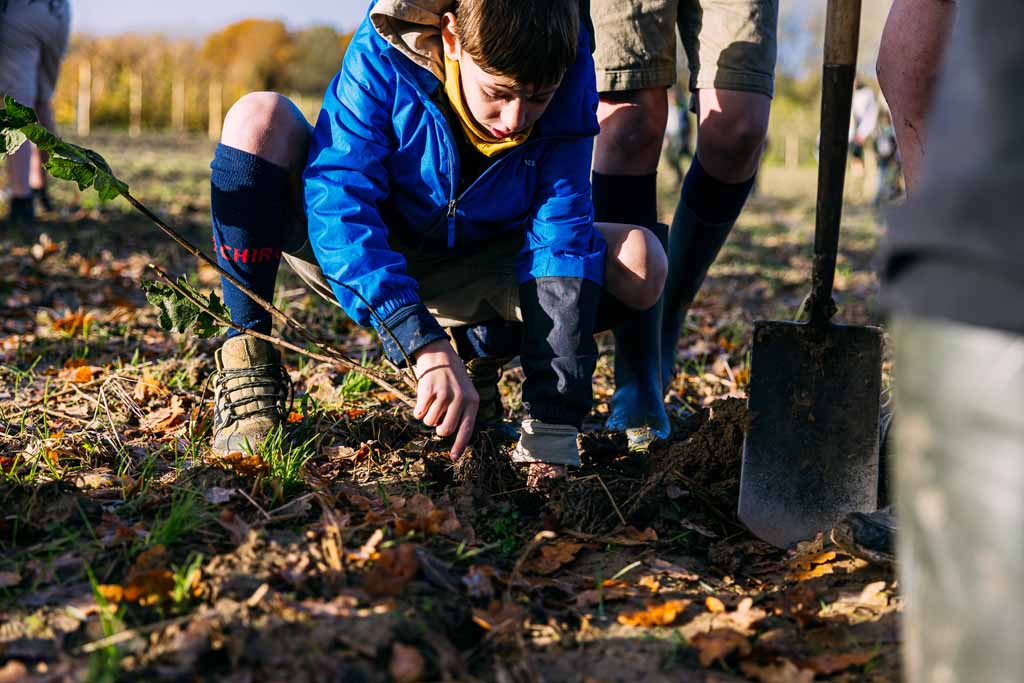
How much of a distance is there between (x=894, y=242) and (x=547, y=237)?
1.39 m

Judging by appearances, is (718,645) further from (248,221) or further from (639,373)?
(248,221)

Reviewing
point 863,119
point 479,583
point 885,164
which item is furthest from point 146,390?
point 863,119

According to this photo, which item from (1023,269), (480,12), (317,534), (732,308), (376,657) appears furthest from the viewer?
(732,308)

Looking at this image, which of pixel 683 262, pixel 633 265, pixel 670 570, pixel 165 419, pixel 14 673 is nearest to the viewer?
pixel 14 673

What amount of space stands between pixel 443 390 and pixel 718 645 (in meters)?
0.75

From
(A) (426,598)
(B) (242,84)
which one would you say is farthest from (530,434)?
(B) (242,84)

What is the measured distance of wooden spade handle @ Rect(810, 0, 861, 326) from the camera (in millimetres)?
2266

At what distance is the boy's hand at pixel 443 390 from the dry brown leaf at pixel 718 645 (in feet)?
2.22

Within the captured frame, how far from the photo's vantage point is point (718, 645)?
1.61 metres

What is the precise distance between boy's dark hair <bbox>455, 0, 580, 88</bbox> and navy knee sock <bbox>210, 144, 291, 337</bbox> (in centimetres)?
61

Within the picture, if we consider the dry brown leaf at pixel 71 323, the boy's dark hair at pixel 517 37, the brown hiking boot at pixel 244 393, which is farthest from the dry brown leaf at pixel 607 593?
the dry brown leaf at pixel 71 323

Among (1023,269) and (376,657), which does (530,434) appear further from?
(1023,269)

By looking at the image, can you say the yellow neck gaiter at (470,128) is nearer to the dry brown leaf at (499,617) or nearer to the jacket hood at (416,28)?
the jacket hood at (416,28)

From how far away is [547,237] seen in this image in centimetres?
231
